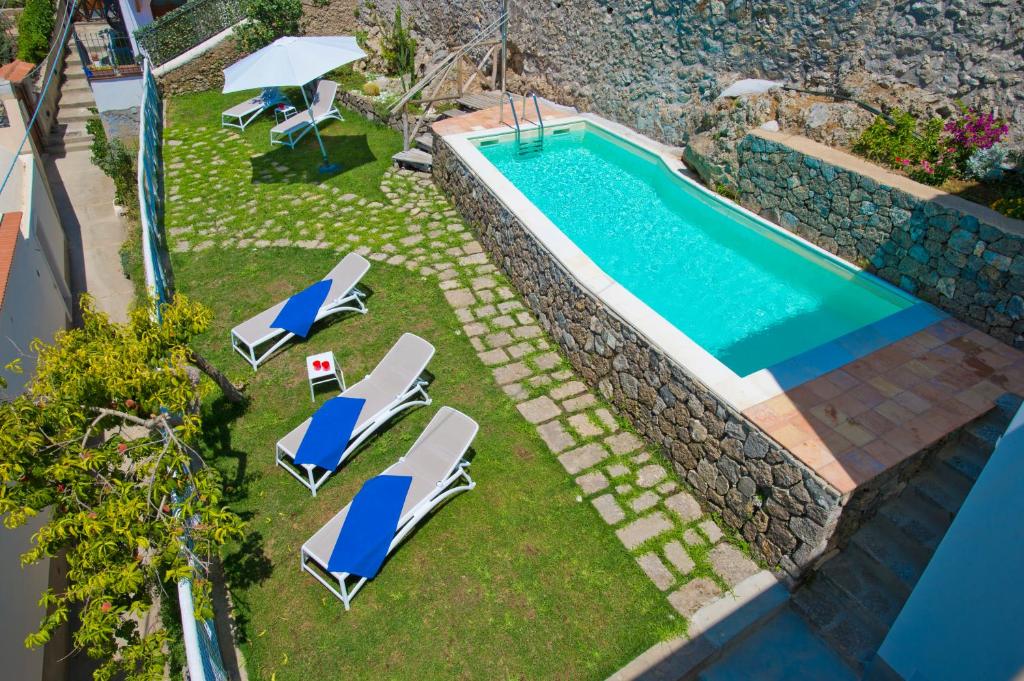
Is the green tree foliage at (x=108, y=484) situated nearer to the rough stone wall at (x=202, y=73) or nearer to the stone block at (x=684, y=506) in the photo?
the stone block at (x=684, y=506)

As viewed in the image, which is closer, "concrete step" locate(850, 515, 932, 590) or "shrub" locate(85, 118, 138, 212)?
"concrete step" locate(850, 515, 932, 590)

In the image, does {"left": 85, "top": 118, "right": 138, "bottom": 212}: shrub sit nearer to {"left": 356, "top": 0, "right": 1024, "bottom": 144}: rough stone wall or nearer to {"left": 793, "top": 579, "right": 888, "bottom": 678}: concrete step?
{"left": 356, "top": 0, "right": 1024, "bottom": 144}: rough stone wall

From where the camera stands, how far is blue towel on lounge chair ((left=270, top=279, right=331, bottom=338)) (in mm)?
7707

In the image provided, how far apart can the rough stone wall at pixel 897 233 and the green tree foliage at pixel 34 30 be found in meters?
22.2

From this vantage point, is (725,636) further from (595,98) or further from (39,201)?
(39,201)

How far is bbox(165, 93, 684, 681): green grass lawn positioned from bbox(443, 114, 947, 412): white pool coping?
1686 mm

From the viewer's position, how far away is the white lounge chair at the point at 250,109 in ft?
46.4

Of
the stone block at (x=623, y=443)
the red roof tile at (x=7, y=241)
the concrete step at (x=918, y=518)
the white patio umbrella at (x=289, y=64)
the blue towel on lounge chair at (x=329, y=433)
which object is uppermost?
the white patio umbrella at (x=289, y=64)

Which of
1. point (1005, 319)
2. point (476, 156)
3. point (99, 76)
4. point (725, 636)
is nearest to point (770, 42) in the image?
point (476, 156)

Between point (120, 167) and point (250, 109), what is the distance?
321 cm

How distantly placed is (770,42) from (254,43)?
13213 mm

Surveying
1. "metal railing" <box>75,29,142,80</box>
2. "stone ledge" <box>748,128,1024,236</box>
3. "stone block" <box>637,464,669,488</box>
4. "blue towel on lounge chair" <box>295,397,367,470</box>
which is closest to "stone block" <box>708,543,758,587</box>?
"stone block" <box>637,464,669,488</box>

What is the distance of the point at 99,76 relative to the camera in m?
14.9

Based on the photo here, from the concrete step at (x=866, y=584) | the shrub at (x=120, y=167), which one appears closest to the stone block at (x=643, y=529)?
the concrete step at (x=866, y=584)
